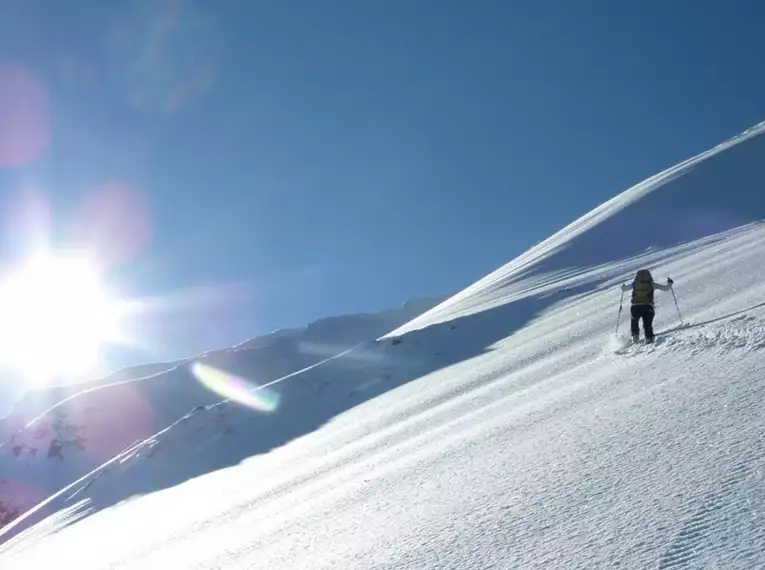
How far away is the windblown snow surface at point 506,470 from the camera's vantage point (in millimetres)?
4984

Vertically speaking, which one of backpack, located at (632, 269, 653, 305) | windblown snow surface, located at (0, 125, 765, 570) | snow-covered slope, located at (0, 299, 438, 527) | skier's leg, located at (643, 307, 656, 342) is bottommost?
windblown snow surface, located at (0, 125, 765, 570)

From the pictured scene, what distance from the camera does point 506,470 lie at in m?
7.13

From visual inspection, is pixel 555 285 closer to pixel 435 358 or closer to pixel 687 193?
pixel 435 358

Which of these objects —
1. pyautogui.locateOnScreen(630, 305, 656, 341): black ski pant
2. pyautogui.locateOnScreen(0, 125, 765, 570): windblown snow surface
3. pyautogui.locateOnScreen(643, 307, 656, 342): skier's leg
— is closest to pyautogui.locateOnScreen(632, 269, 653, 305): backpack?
pyautogui.locateOnScreen(630, 305, 656, 341): black ski pant

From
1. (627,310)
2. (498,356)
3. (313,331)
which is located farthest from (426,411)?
(313,331)

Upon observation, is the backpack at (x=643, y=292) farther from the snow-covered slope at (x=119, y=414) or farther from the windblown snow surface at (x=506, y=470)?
the snow-covered slope at (x=119, y=414)

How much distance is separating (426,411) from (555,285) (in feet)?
73.9

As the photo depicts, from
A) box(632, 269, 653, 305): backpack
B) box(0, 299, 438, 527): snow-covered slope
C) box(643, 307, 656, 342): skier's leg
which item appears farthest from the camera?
box(0, 299, 438, 527): snow-covered slope

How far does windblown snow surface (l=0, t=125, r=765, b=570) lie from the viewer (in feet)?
16.4

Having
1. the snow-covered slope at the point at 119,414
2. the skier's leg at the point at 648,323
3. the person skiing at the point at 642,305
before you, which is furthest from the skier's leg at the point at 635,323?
the snow-covered slope at the point at 119,414

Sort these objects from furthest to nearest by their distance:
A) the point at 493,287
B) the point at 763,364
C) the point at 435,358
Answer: the point at 493,287 < the point at 435,358 < the point at 763,364

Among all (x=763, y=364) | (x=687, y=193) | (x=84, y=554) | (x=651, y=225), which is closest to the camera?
(x=763, y=364)

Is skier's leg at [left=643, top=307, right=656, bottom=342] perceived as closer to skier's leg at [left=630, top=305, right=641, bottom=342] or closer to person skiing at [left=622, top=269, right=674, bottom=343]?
person skiing at [left=622, top=269, right=674, bottom=343]

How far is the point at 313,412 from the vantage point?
26.0 m
